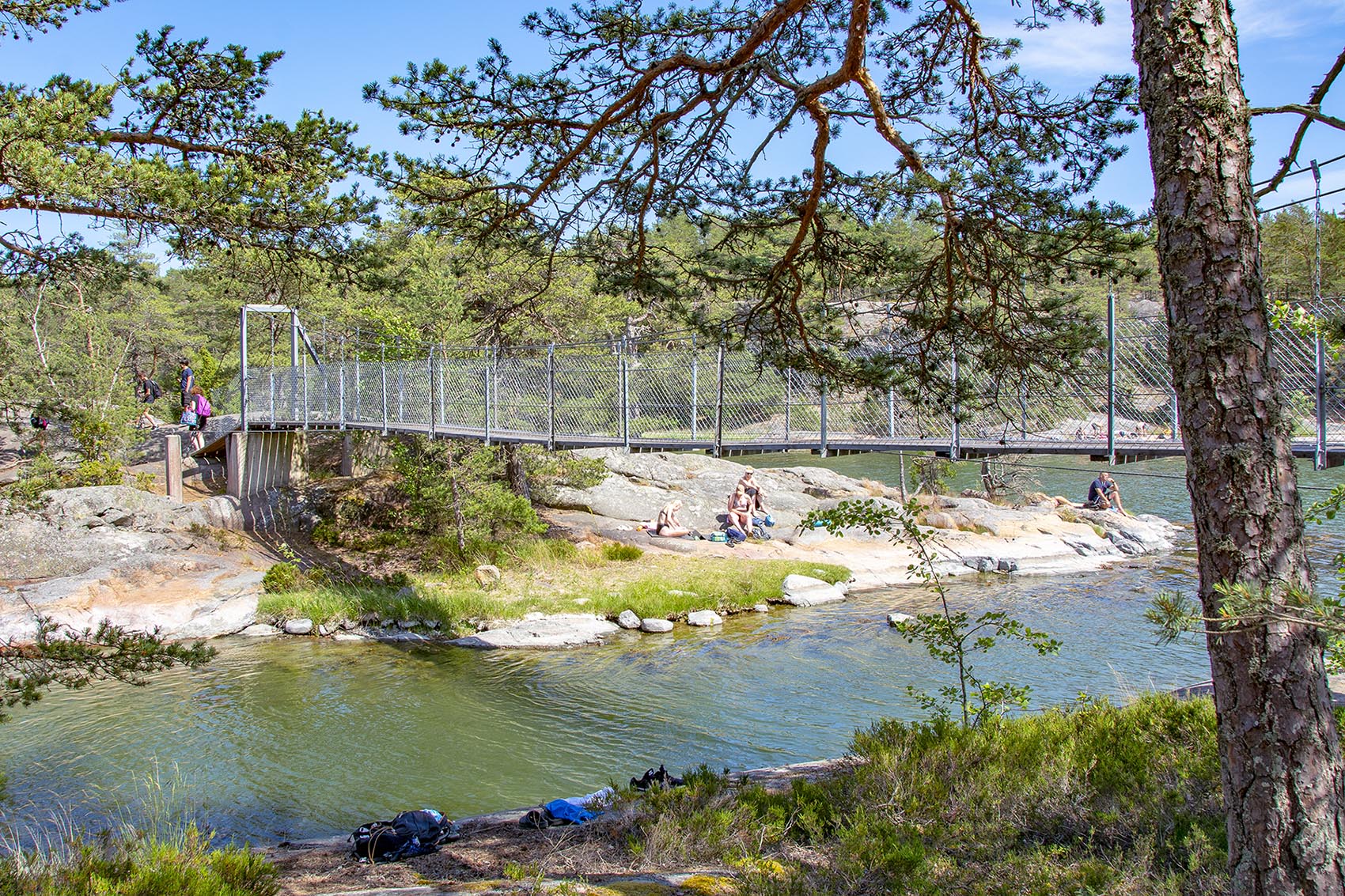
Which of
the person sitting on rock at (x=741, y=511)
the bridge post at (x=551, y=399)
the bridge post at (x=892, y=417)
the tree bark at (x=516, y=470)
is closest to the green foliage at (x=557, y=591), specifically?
the person sitting on rock at (x=741, y=511)

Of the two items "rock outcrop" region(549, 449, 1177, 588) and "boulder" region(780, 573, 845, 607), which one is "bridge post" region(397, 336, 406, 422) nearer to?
"rock outcrop" region(549, 449, 1177, 588)

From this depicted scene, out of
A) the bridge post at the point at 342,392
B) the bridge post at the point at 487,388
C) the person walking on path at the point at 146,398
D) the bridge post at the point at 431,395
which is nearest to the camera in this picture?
the bridge post at the point at 487,388

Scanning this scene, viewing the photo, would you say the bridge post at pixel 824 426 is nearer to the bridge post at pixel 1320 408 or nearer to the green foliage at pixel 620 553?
the bridge post at pixel 1320 408

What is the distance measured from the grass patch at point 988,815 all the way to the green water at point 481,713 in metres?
2.00

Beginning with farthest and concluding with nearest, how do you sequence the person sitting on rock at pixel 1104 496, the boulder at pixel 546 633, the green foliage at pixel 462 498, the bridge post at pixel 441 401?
the person sitting on rock at pixel 1104 496 → the green foliage at pixel 462 498 → the bridge post at pixel 441 401 → the boulder at pixel 546 633

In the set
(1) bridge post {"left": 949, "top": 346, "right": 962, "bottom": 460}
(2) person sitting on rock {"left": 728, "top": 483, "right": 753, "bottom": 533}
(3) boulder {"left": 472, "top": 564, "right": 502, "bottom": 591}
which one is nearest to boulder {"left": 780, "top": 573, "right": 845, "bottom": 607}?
(2) person sitting on rock {"left": 728, "top": 483, "right": 753, "bottom": 533}

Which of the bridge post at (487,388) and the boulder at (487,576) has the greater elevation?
the bridge post at (487,388)

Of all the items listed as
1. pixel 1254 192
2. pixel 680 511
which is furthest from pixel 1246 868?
pixel 680 511

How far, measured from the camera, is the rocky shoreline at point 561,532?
34.5 feet

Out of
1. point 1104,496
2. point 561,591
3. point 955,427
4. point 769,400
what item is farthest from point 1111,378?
point 1104,496

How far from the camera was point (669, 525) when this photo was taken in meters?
15.1

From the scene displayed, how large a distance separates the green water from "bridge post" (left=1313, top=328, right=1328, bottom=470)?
1.60 meters

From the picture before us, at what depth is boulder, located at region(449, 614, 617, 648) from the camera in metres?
10.3

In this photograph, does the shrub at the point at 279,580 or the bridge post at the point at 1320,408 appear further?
the shrub at the point at 279,580
